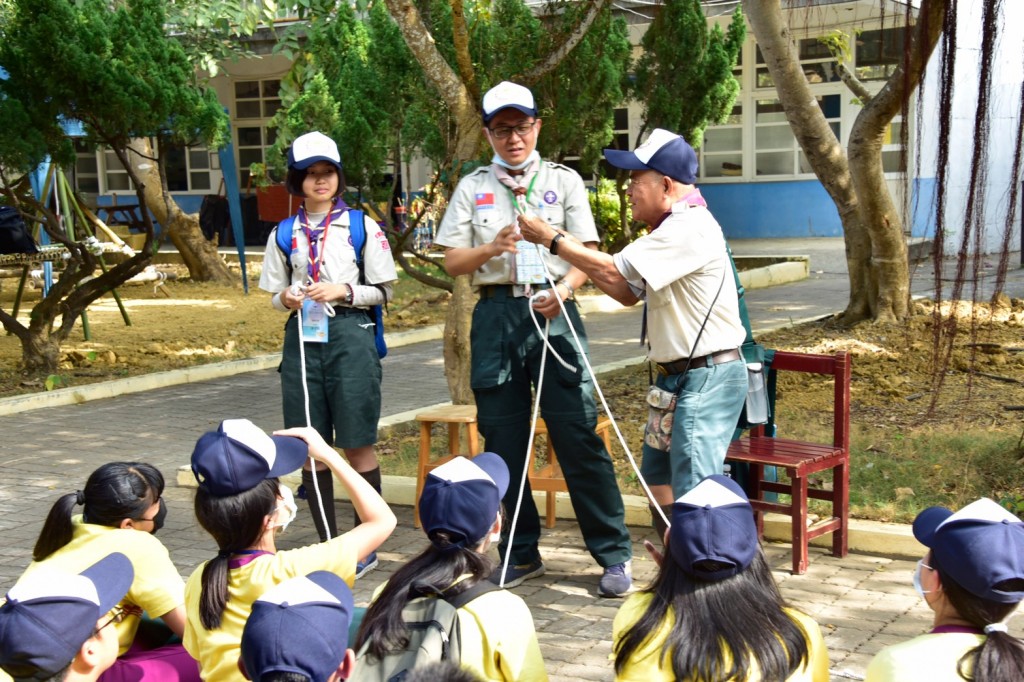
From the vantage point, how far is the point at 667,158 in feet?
14.3

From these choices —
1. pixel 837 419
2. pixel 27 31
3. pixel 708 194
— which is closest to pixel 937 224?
pixel 837 419

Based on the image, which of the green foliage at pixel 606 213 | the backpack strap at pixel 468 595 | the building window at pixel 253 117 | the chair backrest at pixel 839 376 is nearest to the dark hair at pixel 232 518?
the backpack strap at pixel 468 595

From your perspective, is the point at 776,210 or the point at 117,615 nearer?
the point at 117,615

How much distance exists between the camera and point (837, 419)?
5.46 m

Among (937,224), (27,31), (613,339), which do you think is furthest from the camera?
(613,339)

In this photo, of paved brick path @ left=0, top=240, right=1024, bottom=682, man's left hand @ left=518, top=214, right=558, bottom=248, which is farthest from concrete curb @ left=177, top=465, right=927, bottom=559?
man's left hand @ left=518, top=214, right=558, bottom=248

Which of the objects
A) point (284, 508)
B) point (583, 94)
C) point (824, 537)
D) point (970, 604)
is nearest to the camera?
point (970, 604)

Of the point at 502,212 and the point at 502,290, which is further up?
the point at 502,212

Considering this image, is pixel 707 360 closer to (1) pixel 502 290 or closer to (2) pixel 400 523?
(1) pixel 502 290

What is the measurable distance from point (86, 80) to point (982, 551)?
834 cm

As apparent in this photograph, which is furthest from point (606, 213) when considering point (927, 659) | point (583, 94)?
point (927, 659)

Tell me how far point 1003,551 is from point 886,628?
2157 mm

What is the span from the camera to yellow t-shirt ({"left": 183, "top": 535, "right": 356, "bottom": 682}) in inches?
128

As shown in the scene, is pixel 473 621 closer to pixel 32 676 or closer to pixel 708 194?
pixel 32 676
